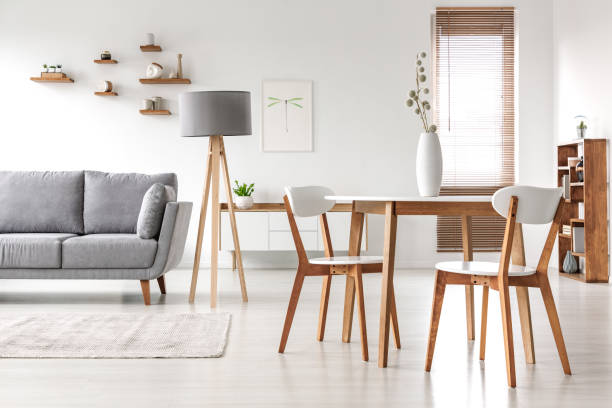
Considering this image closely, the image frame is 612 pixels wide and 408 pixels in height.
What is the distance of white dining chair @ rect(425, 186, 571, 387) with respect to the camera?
8.35 feet

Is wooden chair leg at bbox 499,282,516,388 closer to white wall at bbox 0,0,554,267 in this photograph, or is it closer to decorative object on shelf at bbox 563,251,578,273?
decorative object on shelf at bbox 563,251,578,273

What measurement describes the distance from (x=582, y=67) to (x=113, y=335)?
16.3 ft

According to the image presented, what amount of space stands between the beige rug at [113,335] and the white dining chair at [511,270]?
1.16 m

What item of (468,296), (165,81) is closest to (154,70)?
(165,81)

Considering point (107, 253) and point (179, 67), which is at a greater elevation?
point (179, 67)

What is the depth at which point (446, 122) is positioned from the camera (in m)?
6.84

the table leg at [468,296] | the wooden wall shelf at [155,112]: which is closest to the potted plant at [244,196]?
the wooden wall shelf at [155,112]

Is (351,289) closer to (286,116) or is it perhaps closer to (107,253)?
(107,253)

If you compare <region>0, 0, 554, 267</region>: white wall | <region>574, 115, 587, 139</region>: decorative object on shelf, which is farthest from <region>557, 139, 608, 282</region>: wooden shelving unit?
<region>0, 0, 554, 267</region>: white wall

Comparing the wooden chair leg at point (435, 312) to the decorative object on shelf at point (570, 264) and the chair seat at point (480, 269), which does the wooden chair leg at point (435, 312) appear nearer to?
the chair seat at point (480, 269)

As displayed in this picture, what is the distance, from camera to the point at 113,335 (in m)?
3.46

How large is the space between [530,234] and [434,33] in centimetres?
240

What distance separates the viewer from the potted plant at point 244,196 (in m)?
6.35

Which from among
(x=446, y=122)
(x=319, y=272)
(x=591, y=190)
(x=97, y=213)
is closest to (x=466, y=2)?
(x=446, y=122)
